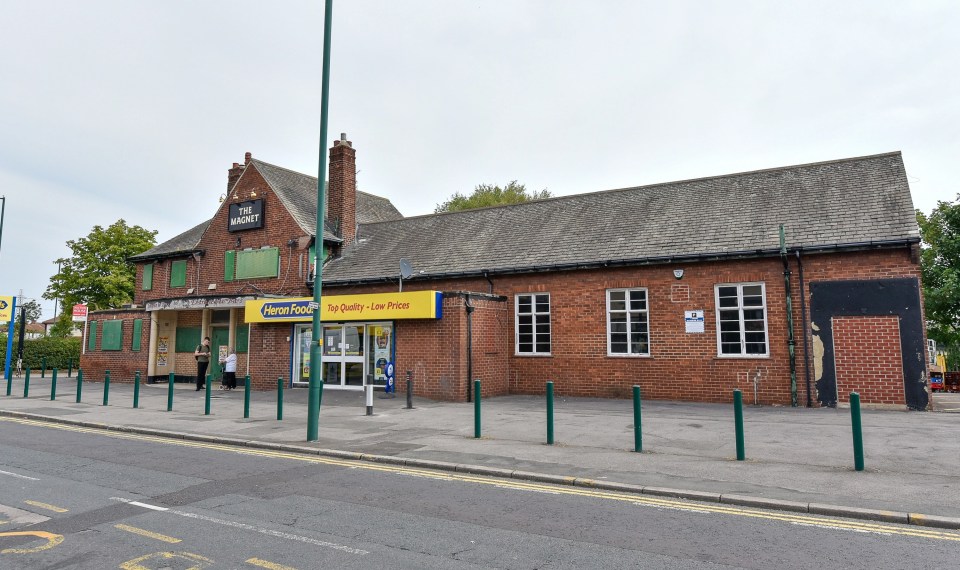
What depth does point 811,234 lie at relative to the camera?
15.9m

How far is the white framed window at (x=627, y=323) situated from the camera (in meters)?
17.6

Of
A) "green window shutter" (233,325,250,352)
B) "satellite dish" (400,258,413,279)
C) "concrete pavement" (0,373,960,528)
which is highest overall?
A: "satellite dish" (400,258,413,279)

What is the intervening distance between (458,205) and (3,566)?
1775 inches

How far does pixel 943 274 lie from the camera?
27.3 meters

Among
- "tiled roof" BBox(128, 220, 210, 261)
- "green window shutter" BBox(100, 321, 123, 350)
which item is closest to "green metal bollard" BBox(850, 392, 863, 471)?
"tiled roof" BBox(128, 220, 210, 261)

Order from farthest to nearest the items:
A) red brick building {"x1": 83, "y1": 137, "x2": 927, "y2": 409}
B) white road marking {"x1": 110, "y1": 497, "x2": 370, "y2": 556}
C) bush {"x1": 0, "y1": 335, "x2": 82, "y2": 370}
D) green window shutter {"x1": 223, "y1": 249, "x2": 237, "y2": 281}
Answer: bush {"x1": 0, "y1": 335, "x2": 82, "y2": 370}
green window shutter {"x1": 223, "y1": 249, "x2": 237, "y2": 281}
red brick building {"x1": 83, "y1": 137, "x2": 927, "y2": 409}
white road marking {"x1": 110, "y1": 497, "x2": 370, "y2": 556}

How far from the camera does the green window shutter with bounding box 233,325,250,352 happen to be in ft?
80.1

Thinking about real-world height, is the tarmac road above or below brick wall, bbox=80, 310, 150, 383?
below

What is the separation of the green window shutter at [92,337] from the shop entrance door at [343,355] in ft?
44.8

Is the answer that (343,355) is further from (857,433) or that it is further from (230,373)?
(857,433)

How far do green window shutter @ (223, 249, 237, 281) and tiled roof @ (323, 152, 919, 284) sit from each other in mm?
4341

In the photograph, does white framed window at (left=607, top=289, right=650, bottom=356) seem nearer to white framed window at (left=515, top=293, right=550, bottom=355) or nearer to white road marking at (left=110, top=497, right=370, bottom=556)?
white framed window at (left=515, top=293, right=550, bottom=355)

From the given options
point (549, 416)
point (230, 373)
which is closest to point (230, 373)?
point (230, 373)

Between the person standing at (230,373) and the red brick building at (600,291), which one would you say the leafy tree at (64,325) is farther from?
the person standing at (230,373)
